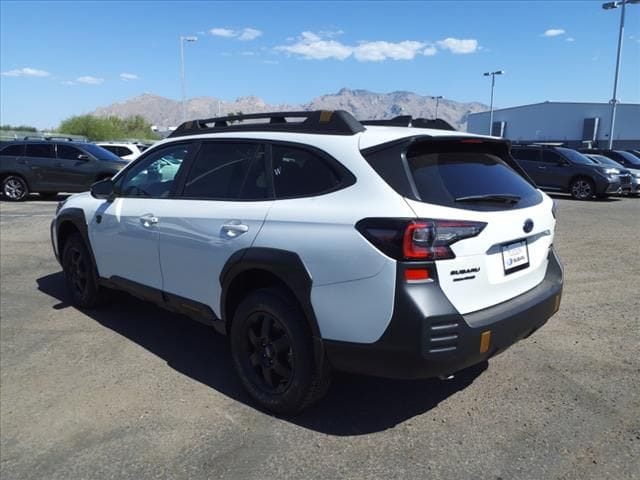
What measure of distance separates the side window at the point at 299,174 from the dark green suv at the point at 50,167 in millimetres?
13070

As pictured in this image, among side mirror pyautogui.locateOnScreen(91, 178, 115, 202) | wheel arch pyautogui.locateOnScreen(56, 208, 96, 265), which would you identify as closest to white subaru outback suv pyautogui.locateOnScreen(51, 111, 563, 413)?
side mirror pyautogui.locateOnScreen(91, 178, 115, 202)

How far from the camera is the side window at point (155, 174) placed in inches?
167

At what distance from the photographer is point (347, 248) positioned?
→ 9.19ft

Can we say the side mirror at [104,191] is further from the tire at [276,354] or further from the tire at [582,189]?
the tire at [582,189]

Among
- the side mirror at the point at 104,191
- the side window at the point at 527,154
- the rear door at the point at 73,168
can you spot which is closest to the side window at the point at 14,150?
the rear door at the point at 73,168

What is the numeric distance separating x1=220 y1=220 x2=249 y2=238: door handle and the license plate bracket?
155 centimetres

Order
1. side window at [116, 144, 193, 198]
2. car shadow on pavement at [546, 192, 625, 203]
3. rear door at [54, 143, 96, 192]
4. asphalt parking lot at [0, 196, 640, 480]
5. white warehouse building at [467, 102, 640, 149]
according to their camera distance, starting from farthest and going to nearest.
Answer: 1. white warehouse building at [467, 102, 640, 149]
2. car shadow on pavement at [546, 192, 625, 203]
3. rear door at [54, 143, 96, 192]
4. side window at [116, 144, 193, 198]
5. asphalt parking lot at [0, 196, 640, 480]

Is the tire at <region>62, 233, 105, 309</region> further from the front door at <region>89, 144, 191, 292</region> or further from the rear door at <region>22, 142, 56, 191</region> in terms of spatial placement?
the rear door at <region>22, 142, 56, 191</region>

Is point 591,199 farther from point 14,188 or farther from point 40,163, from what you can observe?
point 14,188

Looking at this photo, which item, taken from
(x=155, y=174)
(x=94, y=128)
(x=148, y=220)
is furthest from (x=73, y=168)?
(x=94, y=128)

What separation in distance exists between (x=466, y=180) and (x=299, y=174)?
0.99 metres

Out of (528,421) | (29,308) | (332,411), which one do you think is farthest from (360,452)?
(29,308)

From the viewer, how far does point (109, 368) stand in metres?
4.18

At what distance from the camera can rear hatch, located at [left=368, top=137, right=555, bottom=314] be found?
2.76 metres
